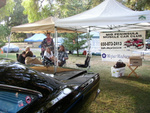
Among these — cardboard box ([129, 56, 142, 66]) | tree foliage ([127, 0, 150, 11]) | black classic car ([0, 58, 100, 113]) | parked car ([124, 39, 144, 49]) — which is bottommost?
cardboard box ([129, 56, 142, 66])

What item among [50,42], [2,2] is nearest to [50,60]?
[50,42]

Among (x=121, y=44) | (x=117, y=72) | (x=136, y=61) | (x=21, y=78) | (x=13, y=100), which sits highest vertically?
(x=121, y=44)

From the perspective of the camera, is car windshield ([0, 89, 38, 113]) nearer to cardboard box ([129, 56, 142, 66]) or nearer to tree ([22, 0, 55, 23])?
cardboard box ([129, 56, 142, 66])

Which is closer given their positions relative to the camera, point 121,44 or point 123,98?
point 123,98

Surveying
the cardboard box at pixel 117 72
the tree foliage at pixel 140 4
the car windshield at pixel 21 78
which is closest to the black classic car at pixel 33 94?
the car windshield at pixel 21 78

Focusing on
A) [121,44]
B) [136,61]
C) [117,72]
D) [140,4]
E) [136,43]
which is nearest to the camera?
[136,61]

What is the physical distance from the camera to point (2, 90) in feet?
4.53

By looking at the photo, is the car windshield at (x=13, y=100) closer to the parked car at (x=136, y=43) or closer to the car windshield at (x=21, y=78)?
the car windshield at (x=21, y=78)

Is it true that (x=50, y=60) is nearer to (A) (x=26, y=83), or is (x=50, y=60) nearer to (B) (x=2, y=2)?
(B) (x=2, y=2)

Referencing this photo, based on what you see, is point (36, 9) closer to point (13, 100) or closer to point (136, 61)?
point (136, 61)

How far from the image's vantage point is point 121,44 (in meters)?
6.70

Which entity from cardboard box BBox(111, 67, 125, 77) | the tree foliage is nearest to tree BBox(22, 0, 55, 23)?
the tree foliage

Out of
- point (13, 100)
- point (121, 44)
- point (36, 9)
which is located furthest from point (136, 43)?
point (36, 9)

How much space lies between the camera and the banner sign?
6398 millimetres
